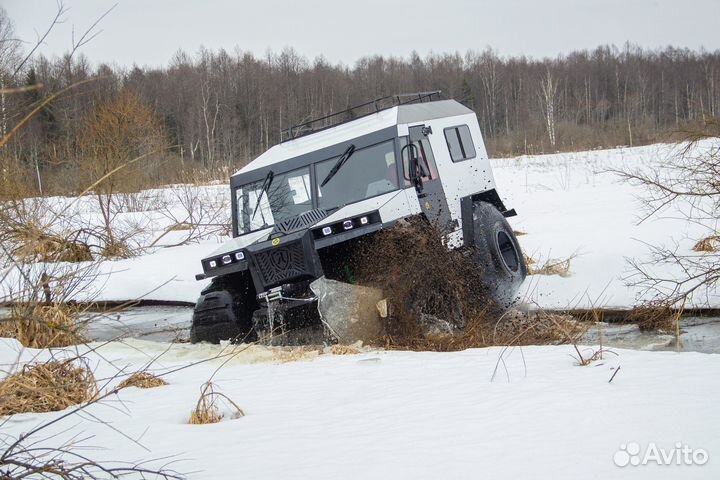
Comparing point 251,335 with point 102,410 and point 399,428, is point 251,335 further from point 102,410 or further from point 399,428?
point 399,428

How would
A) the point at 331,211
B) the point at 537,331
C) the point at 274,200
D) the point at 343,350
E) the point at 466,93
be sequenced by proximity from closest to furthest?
the point at 343,350, the point at 537,331, the point at 331,211, the point at 274,200, the point at 466,93

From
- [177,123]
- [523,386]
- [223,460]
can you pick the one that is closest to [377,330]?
[523,386]

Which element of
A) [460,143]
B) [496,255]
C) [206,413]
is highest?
[460,143]

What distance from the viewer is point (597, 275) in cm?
1259

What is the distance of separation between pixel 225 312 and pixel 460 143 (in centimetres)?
424

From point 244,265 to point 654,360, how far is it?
4.42 meters

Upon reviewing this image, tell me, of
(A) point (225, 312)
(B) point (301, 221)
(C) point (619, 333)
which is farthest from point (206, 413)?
(C) point (619, 333)

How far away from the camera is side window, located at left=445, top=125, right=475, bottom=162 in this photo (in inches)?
408

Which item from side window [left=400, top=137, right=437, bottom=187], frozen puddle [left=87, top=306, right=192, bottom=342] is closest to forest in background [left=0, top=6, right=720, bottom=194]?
frozen puddle [left=87, top=306, right=192, bottom=342]

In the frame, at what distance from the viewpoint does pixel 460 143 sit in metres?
10.7

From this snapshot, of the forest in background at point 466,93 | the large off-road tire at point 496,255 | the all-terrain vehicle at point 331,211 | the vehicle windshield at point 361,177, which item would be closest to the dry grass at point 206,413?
the all-terrain vehicle at point 331,211

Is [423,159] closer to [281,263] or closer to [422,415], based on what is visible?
[281,263]

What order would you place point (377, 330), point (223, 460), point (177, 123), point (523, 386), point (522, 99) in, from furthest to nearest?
point (522, 99) → point (177, 123) → point (377, 330) → point (523, 386) → point (223, 460)

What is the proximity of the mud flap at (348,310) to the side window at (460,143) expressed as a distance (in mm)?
3012
